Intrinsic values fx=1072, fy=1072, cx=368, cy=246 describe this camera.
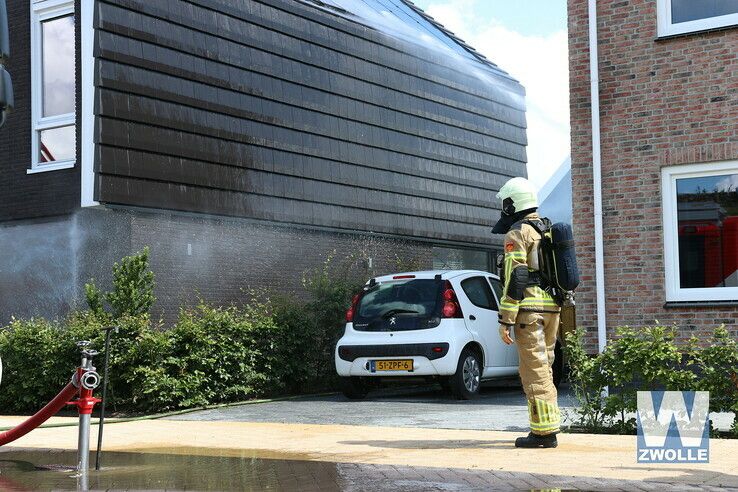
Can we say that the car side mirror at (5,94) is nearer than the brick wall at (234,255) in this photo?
Yes

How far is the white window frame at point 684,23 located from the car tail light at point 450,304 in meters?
3.93

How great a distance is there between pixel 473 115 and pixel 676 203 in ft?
44.7

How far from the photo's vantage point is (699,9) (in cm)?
1220

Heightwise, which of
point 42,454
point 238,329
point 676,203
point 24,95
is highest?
point 24,95

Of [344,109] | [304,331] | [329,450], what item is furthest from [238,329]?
[344,109]

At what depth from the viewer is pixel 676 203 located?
12.2 m

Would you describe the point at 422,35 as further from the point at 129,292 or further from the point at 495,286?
the point at 129,292

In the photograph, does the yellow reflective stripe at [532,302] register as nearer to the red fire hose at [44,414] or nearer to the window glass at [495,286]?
the red fire hose at [44,414]

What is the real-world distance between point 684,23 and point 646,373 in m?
4.89

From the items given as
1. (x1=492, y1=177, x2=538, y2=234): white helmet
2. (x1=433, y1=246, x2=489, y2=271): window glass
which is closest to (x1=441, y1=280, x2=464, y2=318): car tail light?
(x1=492, y1=177, x2=538, y2=234): white helmet

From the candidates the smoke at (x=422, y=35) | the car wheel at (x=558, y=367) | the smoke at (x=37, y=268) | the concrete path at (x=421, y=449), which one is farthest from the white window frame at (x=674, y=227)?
the smoke at (x=422, y=35)

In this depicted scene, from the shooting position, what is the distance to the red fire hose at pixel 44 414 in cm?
793

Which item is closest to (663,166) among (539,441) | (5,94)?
(539,441)

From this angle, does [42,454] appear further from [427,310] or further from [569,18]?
[569,18]
